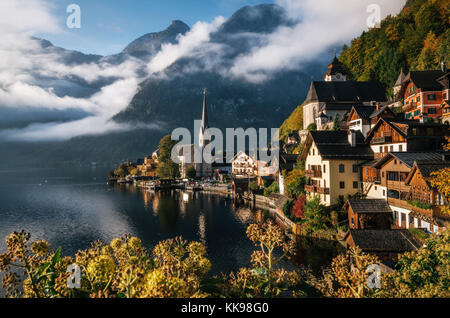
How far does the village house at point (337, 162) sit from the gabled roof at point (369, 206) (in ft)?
19.3

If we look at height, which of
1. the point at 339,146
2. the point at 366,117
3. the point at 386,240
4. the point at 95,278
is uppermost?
the point at 366,117

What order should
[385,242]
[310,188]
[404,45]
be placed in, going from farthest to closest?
[404,45], [310,188], [385,242]

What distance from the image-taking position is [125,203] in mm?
88812

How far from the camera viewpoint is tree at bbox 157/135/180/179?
13727cm

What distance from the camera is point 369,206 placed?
3738cm

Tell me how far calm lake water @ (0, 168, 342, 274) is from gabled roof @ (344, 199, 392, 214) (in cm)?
581

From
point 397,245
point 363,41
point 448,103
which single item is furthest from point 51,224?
point 363,41

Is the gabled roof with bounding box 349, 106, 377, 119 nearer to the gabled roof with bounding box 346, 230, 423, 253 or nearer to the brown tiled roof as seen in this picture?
the brown tiled roof

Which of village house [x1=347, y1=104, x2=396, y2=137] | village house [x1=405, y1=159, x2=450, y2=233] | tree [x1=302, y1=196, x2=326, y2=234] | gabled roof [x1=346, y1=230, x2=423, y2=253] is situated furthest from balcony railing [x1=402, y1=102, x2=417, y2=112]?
gabled roof [x1=346, y1=230, x2=423, y2=253]

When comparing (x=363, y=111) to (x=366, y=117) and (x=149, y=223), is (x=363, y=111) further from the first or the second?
(x=149, y=223)

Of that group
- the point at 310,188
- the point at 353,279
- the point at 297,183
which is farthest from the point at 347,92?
the point at 353,279

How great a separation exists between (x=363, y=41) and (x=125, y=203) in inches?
4305

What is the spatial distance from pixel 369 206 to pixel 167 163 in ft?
369
